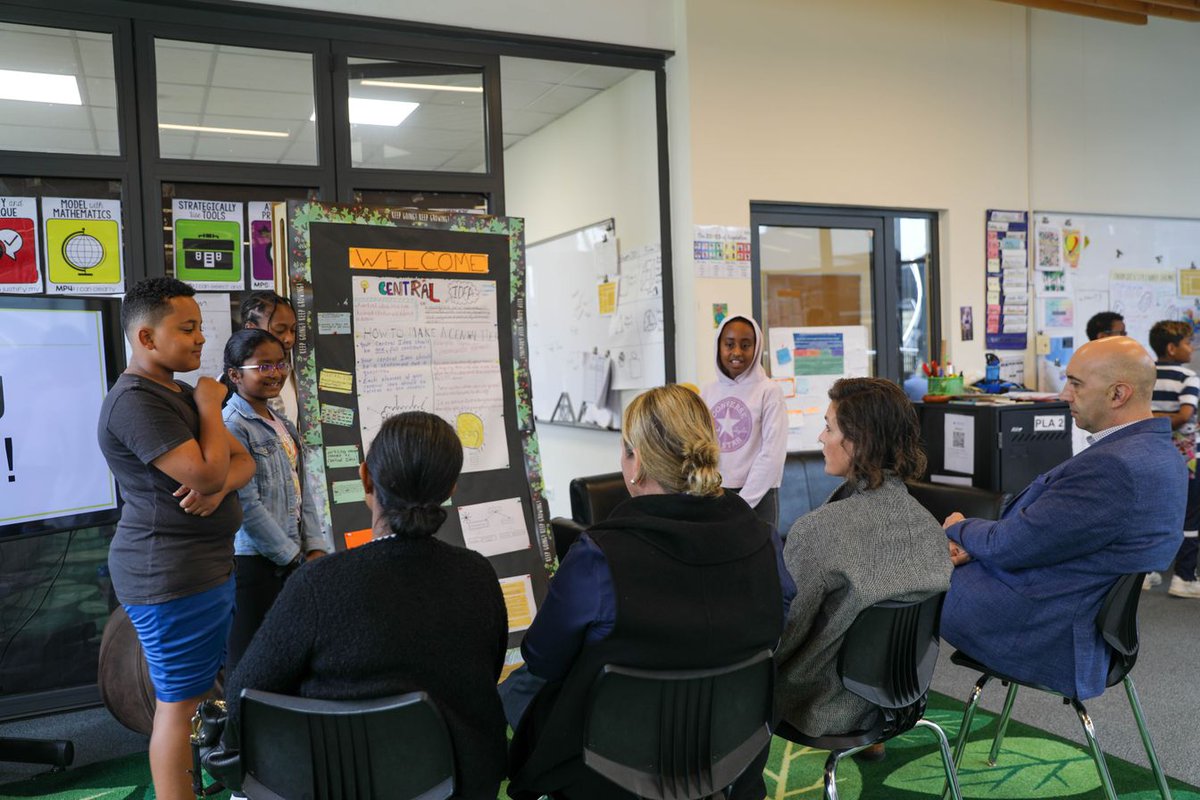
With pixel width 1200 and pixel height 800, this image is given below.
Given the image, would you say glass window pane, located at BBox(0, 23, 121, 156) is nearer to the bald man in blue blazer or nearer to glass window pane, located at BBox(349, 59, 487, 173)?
glass window pane, located at BBox(349, 59, 487, 173)

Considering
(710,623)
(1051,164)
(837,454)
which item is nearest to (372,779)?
(710,623)

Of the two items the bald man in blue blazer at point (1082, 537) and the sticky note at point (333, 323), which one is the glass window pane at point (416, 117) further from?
the bald man in blue blazer at point (1082, 537)

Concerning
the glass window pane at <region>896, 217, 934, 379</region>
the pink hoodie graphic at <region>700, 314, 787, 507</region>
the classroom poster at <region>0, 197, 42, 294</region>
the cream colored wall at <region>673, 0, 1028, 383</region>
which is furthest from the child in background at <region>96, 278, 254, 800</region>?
the glass window pane at <region>896, 217, 934, 379</region>

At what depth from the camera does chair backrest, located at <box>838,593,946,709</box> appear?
1981 millimetres

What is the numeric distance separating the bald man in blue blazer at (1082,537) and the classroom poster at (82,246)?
3260mm

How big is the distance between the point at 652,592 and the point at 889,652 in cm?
77

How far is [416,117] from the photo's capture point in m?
4.04

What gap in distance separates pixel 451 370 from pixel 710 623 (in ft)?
5.64

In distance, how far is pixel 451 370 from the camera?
308 centimetres

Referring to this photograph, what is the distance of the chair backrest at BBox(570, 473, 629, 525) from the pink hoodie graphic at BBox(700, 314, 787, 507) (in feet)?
1.64

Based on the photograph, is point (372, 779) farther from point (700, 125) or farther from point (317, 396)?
point (700, 125)

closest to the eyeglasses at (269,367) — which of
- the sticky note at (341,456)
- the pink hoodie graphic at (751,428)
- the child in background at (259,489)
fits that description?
the child in background at (259,489)

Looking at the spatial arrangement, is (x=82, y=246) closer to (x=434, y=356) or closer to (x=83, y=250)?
(x=83, y=250)

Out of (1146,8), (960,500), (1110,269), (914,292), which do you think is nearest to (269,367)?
(960,500)
